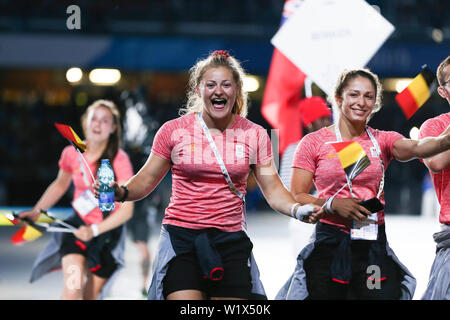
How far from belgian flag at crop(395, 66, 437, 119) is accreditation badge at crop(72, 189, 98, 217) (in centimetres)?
252

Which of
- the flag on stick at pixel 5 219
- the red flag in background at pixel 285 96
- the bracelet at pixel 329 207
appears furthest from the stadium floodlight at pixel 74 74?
the bracelet at pixel 329 207

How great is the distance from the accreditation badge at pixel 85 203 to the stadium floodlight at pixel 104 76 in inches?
476

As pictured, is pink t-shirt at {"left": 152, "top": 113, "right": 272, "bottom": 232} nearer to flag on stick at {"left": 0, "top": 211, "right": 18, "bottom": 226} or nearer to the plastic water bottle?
the plastic water bottle

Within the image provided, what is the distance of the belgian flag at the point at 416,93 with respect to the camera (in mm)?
4152

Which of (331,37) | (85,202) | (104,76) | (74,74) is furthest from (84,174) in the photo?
(74,74)

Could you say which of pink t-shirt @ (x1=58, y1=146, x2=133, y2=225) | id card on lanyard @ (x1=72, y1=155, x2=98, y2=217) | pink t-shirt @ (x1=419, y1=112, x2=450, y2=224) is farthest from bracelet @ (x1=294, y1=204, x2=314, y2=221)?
id card on lanyard @ (x1=72, y1=155, x2=98, y2=217)

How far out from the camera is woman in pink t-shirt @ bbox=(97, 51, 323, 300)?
3.64 metres

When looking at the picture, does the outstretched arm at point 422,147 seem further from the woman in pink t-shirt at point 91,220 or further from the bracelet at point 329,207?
the woman in pink t-shirt at point 91,220

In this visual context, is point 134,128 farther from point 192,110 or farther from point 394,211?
point 394,211

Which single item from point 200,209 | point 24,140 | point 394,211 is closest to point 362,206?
point 200,209

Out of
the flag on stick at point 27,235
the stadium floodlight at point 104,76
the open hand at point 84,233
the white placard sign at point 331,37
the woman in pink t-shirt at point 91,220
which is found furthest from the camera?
the stadium floodlight at point 104,76

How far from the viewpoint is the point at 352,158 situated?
3.69 metres

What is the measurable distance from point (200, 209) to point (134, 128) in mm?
4404

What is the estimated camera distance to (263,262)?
9398mm
